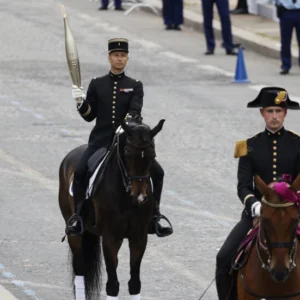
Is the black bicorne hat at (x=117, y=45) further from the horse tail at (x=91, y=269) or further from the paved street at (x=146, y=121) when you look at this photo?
the paved street at (x=146, y=121)

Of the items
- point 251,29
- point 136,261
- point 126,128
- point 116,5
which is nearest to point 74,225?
point 136,261

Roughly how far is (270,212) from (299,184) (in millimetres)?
298

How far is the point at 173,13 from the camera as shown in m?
32.3

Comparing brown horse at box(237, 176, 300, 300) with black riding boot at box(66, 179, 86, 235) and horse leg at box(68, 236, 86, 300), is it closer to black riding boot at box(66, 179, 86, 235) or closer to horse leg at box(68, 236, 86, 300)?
black riding boot at box(66, 179, 86, 235)

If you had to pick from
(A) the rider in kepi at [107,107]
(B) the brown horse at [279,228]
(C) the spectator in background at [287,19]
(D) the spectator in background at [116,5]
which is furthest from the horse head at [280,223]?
(D) the spectator in background at [116,5]

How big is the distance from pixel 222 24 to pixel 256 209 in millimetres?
19128

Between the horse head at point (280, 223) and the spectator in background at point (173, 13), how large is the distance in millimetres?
22455

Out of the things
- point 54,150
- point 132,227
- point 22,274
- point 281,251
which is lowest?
point 54,150

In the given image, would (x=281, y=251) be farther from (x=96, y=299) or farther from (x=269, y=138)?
(x=96, y=299)

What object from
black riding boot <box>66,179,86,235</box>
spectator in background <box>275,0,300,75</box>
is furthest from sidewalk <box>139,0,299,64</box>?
black riding boot <box>66,179,86,235</box>

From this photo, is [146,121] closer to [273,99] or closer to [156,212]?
[156,212]

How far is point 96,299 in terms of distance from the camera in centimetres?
1341

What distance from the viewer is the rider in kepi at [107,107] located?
13.2 metres

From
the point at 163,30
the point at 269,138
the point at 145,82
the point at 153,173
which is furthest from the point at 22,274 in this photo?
the point at 163,30
